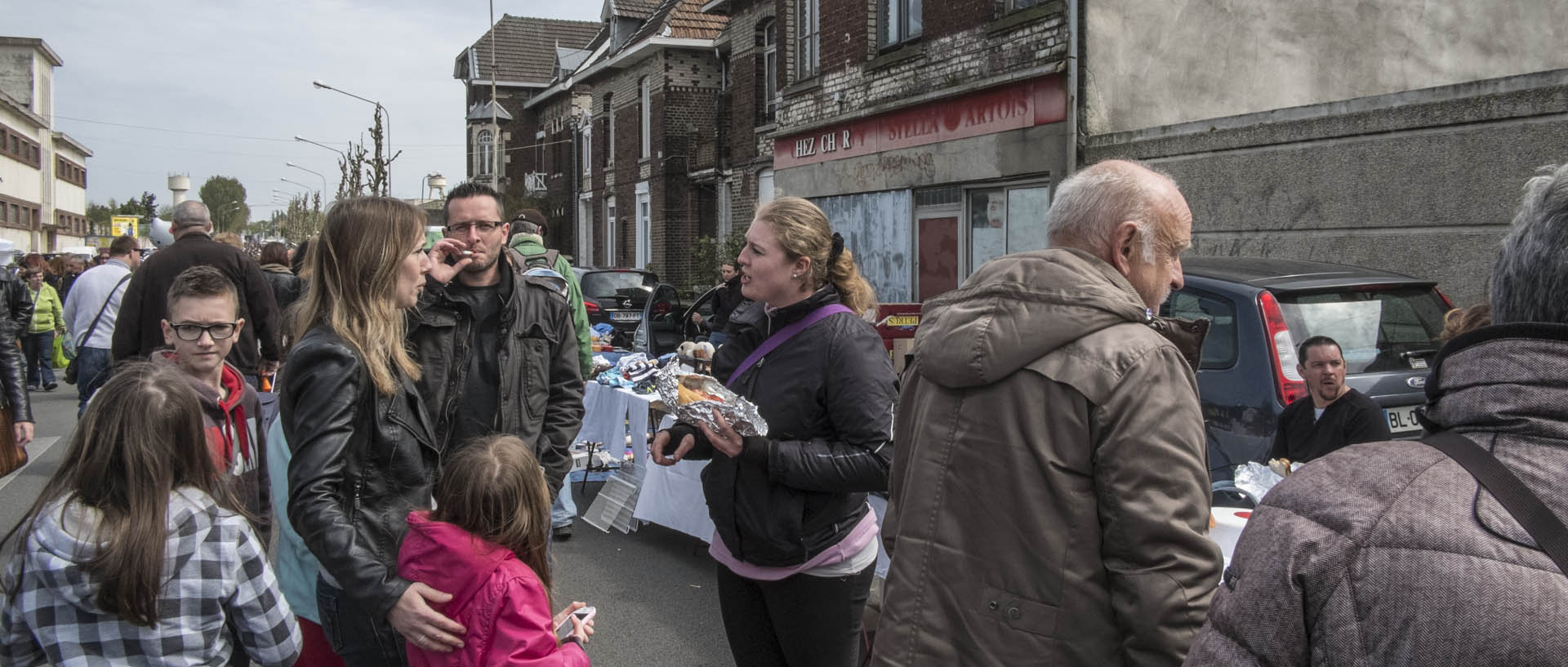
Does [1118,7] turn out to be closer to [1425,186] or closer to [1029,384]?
[1425,186]

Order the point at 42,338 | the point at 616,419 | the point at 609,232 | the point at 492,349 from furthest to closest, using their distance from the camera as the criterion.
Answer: the point at 609,232 < the point at 42,338 < the point at 616,419 < the point at 492,349

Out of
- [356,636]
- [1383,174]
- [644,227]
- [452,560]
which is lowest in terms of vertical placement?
[356,636]

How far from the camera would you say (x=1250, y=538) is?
134cm

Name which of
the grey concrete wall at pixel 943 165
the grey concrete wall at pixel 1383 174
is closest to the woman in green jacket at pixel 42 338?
the grey concrete wall at pixel 943 165

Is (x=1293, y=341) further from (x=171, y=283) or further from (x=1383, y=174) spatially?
(x=171, y=283)

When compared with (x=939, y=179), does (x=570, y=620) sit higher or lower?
lower

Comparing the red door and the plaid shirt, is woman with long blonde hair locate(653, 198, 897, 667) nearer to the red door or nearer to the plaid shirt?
the plaid shirt

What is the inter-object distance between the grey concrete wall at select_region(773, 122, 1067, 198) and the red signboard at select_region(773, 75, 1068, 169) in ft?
0.36

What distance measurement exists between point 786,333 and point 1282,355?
12.9 feet

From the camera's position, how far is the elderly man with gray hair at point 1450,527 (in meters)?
1.14

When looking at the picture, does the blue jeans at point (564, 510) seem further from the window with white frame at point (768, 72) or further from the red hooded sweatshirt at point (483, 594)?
the window with white frame at point (768, 72)

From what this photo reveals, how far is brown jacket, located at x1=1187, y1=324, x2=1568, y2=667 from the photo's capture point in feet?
3.74

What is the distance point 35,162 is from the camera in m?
58.2

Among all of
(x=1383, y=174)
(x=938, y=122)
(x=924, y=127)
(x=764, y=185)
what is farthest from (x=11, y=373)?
(x=764, y=185)
